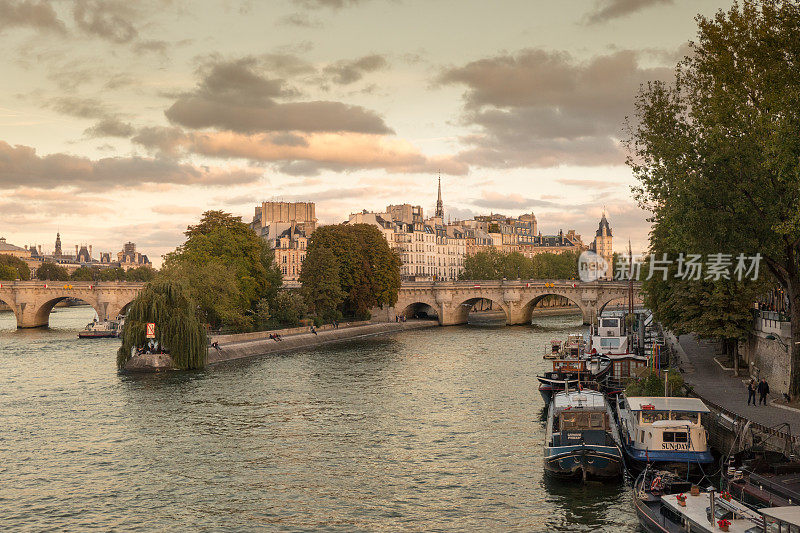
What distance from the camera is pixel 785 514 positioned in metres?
19.7

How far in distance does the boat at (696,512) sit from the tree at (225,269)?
5186cm

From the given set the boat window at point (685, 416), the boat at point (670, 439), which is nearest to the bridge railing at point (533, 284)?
the boat window at point (685, 416)

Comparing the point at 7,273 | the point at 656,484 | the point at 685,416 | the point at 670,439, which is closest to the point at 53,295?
the point at 7,273

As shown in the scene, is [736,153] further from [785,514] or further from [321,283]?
[321,283]

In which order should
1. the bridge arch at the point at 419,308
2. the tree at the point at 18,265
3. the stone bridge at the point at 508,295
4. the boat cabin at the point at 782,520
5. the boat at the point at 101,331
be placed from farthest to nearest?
1. the tree at the point at 18,265
2. the bridge arch at the point at 419,308
3. the stone bridge at the point at 508,295
4. the boat at the point at 101,331
5. the boat cabin at the point at 782,520

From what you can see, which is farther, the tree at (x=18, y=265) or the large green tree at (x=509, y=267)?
the tree at (x=18, y=265)

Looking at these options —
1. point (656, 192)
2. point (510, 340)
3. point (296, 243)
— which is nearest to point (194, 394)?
point (656, 192)

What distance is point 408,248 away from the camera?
622ft

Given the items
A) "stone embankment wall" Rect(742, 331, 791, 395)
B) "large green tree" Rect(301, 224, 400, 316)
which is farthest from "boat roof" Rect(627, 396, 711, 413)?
"large green tree" Rect(301, 224, 400, 316)

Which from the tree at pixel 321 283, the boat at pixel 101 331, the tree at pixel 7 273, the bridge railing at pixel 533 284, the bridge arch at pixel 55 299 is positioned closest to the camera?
the boat at pixel 101 331

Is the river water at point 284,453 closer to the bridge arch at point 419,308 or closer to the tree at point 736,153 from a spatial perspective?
the tree at point 736,153

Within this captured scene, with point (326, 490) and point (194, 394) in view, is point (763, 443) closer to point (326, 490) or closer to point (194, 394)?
point (326, 490)

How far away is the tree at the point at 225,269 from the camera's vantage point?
255 feet

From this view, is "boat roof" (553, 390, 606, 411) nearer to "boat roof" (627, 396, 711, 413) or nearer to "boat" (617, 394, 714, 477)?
"boat roof" (627, 396, 711, 413)
